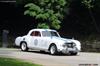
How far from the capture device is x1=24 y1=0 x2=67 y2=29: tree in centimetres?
3903

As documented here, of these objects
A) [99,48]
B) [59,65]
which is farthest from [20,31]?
[59,65]

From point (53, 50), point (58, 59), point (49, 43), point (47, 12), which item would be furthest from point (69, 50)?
point (47, 12)

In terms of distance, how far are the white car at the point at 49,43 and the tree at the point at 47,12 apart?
17.9ft

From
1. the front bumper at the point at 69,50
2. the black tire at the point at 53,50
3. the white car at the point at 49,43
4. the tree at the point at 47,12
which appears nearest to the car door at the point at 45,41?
the white car at the point at 49,43

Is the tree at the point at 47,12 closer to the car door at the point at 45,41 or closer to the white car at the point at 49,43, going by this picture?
the white car at the point at 49,43

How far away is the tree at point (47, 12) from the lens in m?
39.0

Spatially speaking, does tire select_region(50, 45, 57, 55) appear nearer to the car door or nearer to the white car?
the white car

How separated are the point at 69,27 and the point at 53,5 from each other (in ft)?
28.8

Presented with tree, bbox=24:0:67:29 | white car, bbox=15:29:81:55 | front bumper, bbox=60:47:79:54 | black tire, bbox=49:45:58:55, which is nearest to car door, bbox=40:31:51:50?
white car, bbox=15:29:81:55

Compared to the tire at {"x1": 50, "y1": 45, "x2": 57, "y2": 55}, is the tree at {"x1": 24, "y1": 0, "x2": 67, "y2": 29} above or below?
above

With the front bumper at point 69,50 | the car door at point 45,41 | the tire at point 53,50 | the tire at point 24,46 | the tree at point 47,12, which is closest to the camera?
the front bumper at point 69,50

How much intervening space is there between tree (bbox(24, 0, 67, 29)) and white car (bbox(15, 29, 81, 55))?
5469 mm

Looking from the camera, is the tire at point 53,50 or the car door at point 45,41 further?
the car door at point 45,41

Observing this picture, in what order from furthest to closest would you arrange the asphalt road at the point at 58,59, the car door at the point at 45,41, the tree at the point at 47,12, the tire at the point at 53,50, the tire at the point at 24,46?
the tree at the point at 47,12 < the tire at the point at 24,46 < the car door at the point at 45,41 < the tire at the point at 53,50 < the asphalt road at the point at 58,59
